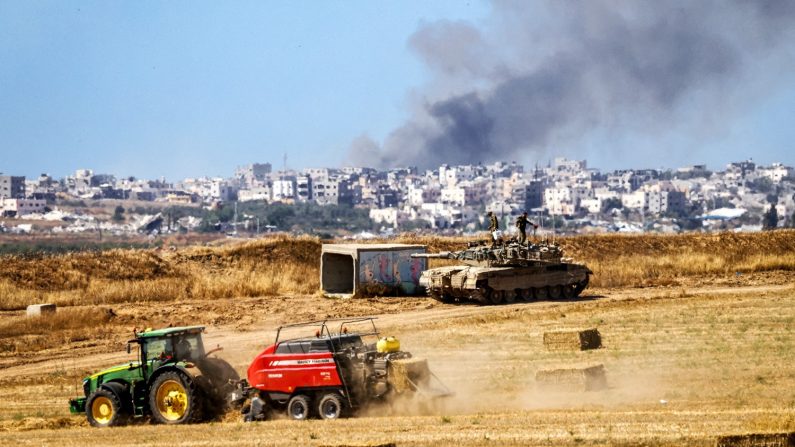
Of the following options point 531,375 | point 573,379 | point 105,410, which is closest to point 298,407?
point 105,410

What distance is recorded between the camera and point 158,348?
23609 mm

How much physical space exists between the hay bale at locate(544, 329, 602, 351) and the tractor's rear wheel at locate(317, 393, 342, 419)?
952 cm

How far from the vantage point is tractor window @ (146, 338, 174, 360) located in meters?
23.6

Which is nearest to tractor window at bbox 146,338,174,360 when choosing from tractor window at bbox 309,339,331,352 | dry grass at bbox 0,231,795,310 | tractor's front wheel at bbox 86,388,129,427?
tractor's front wheel at bbox 86,388,129,427

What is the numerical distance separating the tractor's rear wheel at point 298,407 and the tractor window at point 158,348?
111 inches

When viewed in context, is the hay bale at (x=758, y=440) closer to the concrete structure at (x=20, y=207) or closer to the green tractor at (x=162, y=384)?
the green tractor at (x=162, y=384)

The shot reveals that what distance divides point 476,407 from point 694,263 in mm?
37340

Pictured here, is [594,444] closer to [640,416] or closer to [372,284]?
[640,416]

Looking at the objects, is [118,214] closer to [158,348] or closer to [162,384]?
[158,348]

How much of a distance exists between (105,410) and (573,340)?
1258 centimetres

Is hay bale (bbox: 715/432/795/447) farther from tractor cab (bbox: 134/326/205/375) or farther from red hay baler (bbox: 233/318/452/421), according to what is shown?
tractor cab (bbox: 134/326/205/375)

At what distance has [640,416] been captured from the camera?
2083 centimetres

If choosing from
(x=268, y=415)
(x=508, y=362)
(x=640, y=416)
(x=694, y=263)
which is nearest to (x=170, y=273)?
(x=694, y=263)

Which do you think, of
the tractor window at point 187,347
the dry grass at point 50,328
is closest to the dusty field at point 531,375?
the dry grass at point 50,328
